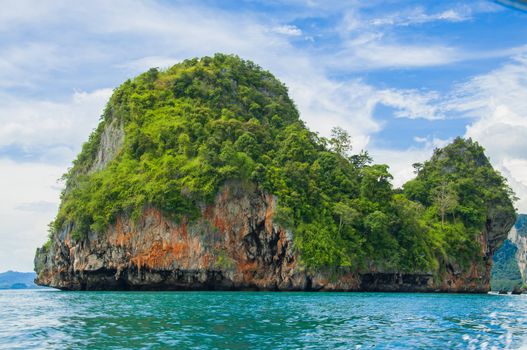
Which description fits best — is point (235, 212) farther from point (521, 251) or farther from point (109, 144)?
point (521, 251)

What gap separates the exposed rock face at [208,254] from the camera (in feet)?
157

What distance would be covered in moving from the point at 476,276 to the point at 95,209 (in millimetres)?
45228

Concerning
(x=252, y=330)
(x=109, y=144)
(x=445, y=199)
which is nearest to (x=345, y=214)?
(x=445, y=199)

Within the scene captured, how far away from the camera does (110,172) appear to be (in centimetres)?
5578

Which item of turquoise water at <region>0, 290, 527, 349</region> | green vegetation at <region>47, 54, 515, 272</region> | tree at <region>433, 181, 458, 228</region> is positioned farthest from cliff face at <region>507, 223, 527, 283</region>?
turquoise water at <region>0, 290, 527, 349</region>

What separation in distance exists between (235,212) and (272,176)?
534cm

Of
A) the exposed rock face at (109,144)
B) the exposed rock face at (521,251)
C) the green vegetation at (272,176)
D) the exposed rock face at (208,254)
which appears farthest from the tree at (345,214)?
the exposed rock face at (521,251)

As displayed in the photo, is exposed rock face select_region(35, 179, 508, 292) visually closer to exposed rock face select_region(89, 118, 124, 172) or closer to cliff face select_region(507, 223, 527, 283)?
exposed rock face select_region(89, 118, 124, 172)

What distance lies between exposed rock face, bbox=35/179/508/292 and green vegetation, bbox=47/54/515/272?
123 centimetres

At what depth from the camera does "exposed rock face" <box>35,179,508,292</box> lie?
157ft

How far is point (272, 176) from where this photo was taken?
5206cm

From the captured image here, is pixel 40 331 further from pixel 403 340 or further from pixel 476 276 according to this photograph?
pixel 476 276

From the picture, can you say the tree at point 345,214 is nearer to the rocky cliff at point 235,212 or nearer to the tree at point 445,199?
the rocky cliff at point 235,212

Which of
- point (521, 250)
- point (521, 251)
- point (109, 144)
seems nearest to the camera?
point (109, 144)
